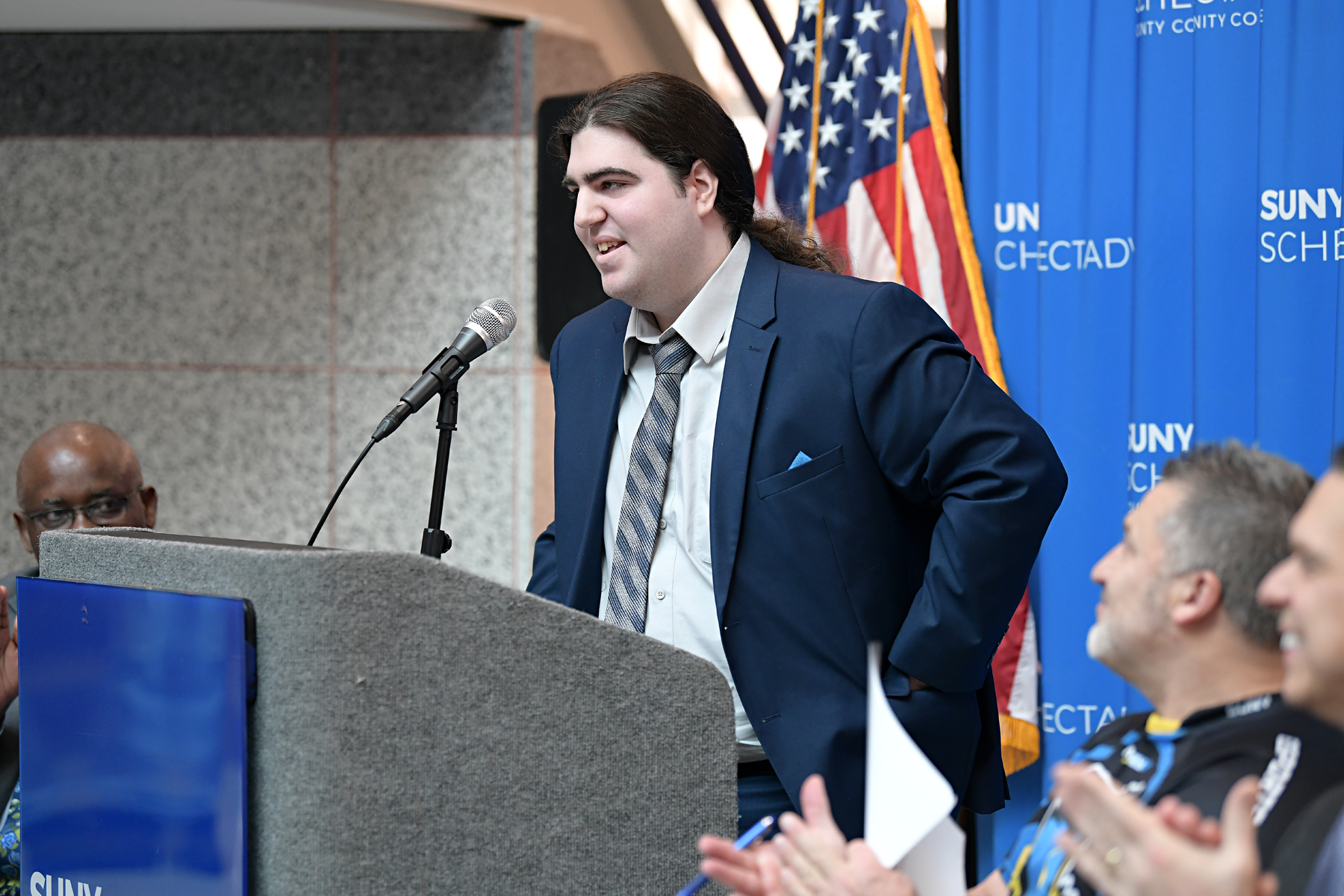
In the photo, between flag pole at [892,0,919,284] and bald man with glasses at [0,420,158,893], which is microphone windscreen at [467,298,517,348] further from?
flag pole at [892,0,919,284]

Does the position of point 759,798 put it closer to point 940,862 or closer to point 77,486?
point 940,862

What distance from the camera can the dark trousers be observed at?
62.6 inches

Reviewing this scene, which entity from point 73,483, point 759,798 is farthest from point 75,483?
point 759,798

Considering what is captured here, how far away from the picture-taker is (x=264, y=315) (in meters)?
3.66

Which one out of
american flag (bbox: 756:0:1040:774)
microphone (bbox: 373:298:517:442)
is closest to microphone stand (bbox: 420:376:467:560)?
microphone (bbox: 373:298:517:442)

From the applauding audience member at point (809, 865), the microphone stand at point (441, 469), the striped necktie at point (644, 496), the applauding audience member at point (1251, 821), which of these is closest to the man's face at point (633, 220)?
the striped necktie at point (644, 496)

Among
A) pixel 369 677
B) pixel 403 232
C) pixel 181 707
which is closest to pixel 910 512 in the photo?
pixel 369 677

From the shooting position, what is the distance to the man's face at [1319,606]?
81 centimetres

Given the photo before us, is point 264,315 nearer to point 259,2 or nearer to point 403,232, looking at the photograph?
point 403,232

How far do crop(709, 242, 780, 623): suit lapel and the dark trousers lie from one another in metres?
0.22

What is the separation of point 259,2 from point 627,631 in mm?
2653

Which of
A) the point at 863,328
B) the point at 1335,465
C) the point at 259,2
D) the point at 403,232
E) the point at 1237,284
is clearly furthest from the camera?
the point at 403,232

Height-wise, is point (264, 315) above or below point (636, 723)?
above

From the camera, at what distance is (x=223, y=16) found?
338 cm
